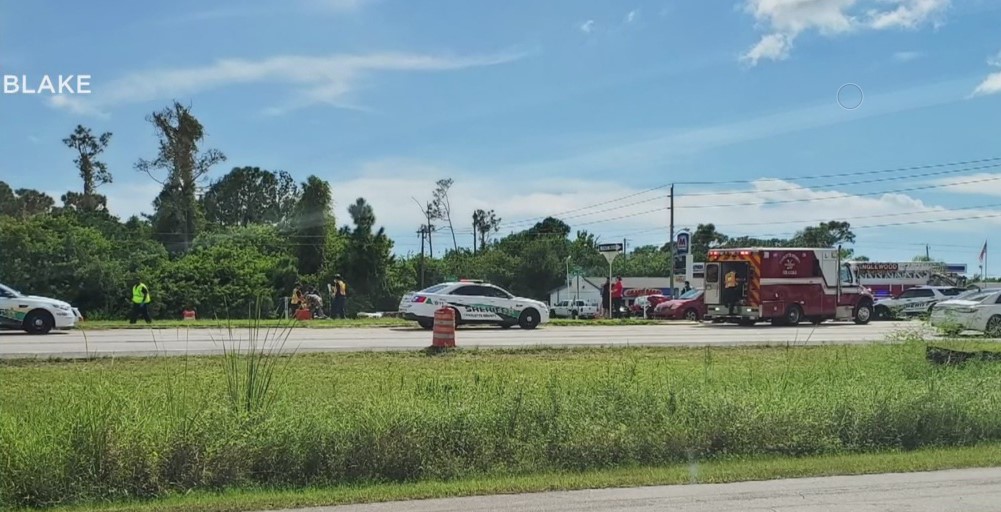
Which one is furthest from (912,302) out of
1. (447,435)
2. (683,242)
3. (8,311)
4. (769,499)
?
(447,435)

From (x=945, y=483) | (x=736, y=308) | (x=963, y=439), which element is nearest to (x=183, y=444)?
(x=945, y=483)

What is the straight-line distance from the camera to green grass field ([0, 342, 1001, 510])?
7.86 m

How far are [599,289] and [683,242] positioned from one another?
32.5m

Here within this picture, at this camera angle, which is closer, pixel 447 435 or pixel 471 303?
pixel 447 435

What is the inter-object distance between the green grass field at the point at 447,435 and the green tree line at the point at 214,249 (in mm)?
22075

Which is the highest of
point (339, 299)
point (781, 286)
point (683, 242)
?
point (683, 242)

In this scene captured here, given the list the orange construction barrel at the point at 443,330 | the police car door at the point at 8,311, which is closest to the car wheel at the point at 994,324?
the orange construction barrel at the point at 443,330

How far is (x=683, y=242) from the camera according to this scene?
193ft

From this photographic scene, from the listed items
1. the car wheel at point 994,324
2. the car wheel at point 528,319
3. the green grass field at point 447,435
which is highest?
the car wheel at point 528,319

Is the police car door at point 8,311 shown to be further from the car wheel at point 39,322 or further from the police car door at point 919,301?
the police car door at point 919,301

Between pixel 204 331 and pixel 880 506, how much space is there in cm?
1966

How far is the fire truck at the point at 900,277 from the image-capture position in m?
54.4

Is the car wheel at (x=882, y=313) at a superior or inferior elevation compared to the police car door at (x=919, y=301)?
inferior

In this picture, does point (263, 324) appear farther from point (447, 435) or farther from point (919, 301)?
point (919, 301)
